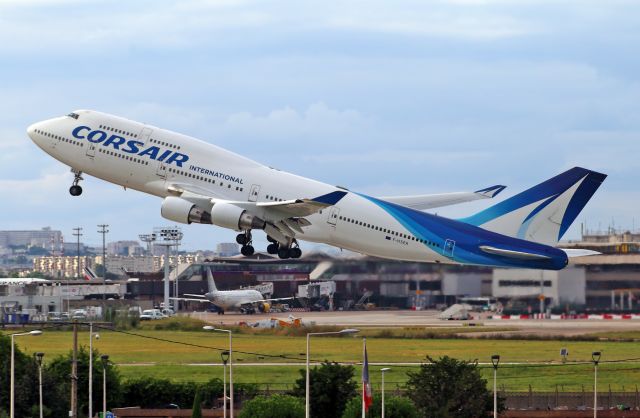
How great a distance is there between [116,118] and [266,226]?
391 inches

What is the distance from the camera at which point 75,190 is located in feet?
272

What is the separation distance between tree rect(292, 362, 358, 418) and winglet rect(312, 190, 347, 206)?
335 inches

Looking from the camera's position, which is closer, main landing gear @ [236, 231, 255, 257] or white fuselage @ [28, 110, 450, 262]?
white fuselage @ [28, 110, 450, 262]

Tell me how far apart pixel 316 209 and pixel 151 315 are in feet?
161

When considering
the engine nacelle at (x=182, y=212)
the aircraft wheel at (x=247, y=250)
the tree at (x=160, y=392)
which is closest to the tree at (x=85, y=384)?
the tree at (x=160, y=392)

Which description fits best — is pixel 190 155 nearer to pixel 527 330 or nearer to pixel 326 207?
pixel 326 207

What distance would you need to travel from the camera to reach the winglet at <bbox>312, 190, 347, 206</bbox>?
72.5 meters

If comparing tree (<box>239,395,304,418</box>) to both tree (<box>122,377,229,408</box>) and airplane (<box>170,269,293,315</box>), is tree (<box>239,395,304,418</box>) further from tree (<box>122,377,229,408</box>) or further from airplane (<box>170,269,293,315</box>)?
airplane (<box>170,269,293,315</box>)

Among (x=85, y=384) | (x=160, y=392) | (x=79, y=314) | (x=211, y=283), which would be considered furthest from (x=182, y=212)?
(x=79, y=314)

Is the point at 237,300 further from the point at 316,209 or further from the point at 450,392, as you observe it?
the point at 450,392

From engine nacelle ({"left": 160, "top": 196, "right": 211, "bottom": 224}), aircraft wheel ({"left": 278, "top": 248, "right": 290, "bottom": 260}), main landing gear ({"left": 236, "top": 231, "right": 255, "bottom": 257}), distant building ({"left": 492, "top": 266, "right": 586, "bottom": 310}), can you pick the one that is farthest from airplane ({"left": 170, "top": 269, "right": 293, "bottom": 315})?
engine nacelle ({"left": 160, "top": 196, "right": 211, "bottom": 224})

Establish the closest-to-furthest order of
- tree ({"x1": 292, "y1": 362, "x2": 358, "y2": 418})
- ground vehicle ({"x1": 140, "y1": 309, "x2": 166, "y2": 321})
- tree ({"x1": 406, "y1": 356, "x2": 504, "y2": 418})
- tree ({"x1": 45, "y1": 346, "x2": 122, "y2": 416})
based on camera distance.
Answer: tree ({"x1": 406, "y1": 356, "x2": 504, "y2": 418}) < tree ({"x1": 292, "y1": 362, "x2": 358, "y2": 418}) < tree ({"x1": 45, "y1": 346, "x2": 122, "y2": 416}) < ground vehicle ({"x1": 140, "y1": 309, "x2": 166, "y2": 321})

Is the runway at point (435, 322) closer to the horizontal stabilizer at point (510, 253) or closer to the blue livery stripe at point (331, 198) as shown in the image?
the horizontal stabilizer at point (510, 253)

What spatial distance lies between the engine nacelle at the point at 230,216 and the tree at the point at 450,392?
12.9 metres
